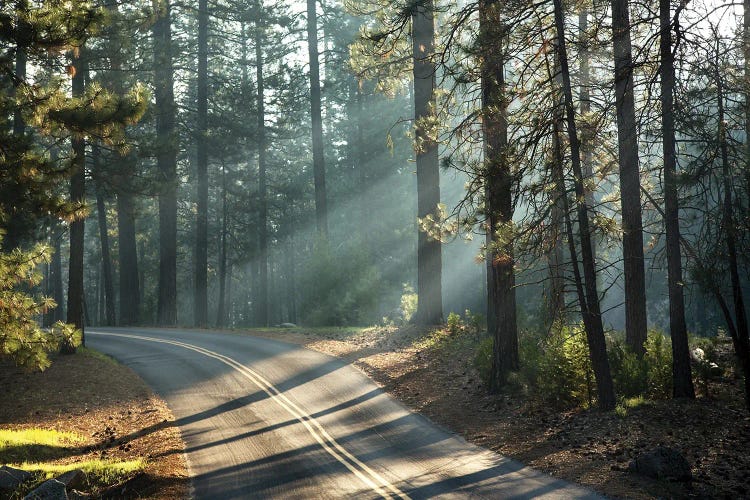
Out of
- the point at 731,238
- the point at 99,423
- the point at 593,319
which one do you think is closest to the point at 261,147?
the point at 99,423

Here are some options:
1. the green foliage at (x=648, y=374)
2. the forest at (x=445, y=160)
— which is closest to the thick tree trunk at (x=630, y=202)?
the forest at (x=445, y=160)

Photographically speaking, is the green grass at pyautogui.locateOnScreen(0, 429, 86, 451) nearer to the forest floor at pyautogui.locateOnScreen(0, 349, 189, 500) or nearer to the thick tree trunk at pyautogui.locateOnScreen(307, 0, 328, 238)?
the forest floor at pyautogui.locateOnScreen(0, 349, 189, 500)

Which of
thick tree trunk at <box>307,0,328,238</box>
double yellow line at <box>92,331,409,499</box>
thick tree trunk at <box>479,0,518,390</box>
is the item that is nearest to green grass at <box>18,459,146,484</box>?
double yellow line at <box>92,331,409,499</box>

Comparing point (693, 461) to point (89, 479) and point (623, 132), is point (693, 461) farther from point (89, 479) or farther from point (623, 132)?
point (89, 479)

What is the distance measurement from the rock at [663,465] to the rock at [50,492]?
8.63 meters

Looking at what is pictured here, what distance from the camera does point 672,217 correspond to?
490 inches

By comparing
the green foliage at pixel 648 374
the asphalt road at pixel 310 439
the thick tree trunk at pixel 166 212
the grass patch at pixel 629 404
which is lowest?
the asphalt road at pixel 310 439

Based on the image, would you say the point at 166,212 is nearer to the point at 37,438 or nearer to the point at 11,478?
the point at 37,438

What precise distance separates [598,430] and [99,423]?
11544 millimetres

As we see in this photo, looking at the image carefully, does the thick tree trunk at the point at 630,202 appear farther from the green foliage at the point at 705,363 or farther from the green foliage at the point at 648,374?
the green foliage at the point at 705,363

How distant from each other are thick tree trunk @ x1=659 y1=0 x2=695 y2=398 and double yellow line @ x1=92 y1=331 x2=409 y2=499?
6.64 m

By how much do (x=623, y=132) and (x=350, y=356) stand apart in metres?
11.5

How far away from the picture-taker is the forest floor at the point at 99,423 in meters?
10.7

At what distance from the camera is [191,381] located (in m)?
18.6
